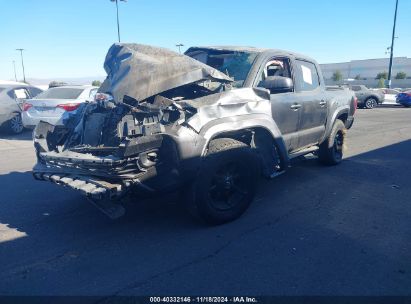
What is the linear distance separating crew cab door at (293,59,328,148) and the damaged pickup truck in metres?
0.19

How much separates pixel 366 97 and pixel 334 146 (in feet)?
57.0

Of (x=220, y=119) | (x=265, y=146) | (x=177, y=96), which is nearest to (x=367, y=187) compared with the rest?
(x=265, y=146)

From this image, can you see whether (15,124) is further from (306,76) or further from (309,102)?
(309,102)

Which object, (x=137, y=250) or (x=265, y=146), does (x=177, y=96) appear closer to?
(x=265, y=146)

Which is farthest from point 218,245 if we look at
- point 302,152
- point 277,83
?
point 302,152

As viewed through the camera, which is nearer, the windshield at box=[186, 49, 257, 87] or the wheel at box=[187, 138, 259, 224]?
the wheel at box=[187, 138, 259, 224]

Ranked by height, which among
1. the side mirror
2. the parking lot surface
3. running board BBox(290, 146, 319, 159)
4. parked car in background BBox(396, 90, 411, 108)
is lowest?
the parking lot surface

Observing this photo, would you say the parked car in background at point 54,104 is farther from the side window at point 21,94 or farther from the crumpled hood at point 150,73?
the crumpled hood at point 150,73

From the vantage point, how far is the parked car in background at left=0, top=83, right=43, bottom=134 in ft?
36.7

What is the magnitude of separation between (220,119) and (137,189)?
1.15m

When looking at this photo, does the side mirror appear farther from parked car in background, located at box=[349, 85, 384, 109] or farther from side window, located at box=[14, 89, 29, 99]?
parked car in background, located at box=[349, 85, 384, 109]

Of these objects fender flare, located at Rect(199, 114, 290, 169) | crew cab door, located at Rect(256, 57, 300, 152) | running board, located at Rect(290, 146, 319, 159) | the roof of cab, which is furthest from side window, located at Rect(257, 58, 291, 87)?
running board, located at Rect(290, 146, 319, 159)

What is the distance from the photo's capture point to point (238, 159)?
12.6 feet

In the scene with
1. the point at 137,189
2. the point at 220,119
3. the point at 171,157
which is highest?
the point at 220,119
